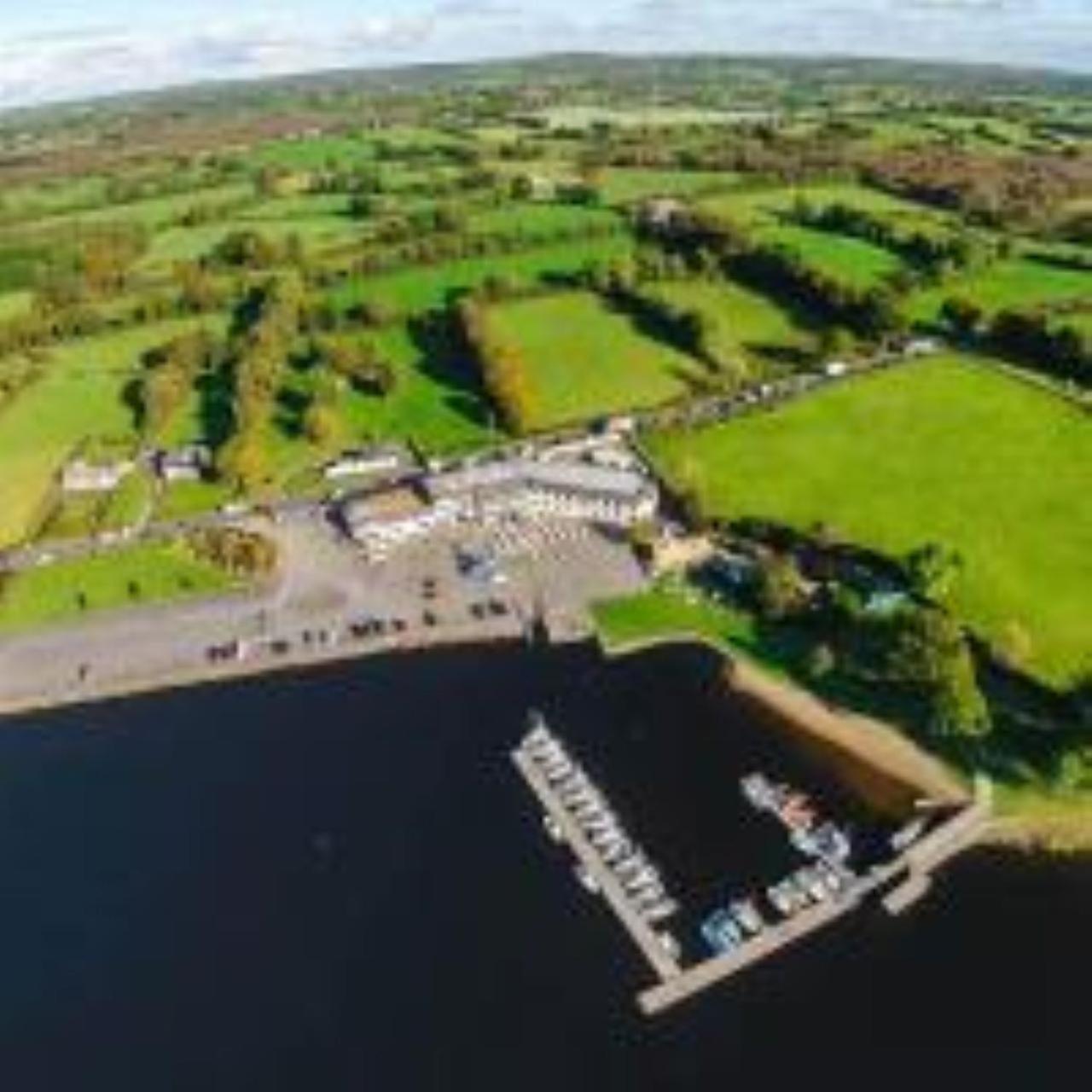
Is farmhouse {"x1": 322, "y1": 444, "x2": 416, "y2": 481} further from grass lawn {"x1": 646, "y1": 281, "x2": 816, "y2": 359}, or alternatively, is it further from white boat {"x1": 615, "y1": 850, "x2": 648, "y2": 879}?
white boat {"x1": 615, "y1": 850, "x2": 648, "y2": 879}

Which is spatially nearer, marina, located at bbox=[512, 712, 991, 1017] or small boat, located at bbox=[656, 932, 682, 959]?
marina, located at bbox=[512, 712, 991, 1017]

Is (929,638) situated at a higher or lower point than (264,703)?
higher

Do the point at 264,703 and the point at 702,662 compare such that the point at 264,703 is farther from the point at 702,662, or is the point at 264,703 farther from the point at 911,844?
the point at 911,844

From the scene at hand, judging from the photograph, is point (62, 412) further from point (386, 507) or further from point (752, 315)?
point (752, 315)

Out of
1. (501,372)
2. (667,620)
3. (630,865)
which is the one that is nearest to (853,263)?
(501,372)

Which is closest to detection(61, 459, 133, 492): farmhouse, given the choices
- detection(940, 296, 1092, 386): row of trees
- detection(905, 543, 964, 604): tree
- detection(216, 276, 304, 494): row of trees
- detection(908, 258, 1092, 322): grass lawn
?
detection(216, 276, 304, 494): row of trees

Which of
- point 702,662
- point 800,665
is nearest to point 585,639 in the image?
point 702,662
